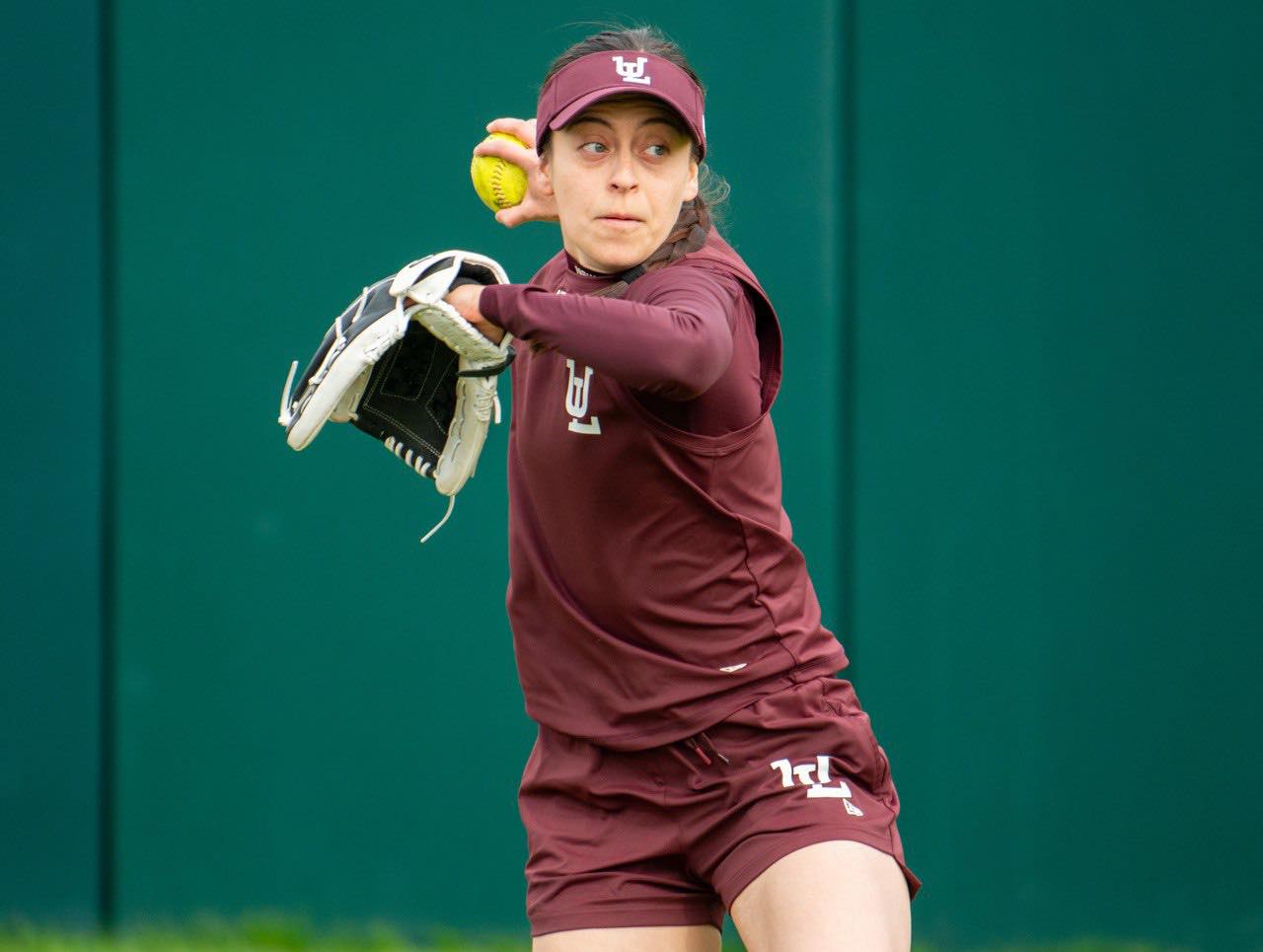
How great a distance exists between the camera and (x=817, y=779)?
2.50 metres

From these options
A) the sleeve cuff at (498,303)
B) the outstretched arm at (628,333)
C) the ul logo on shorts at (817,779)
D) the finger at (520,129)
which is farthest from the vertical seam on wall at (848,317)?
the sleeve cuff at (498,303)

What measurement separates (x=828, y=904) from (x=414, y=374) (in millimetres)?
1106

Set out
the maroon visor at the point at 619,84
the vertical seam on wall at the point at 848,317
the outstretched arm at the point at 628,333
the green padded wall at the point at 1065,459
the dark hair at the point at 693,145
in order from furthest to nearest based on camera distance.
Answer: the vertical seam on wall at the point at 848,317, the green padded wall at the point at 1065,459, the dark hair at the point at 693,145, the maroon visor at the point at 619,84, the outstretched arm at the point at 628,333

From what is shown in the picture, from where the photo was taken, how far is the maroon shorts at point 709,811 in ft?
8.12

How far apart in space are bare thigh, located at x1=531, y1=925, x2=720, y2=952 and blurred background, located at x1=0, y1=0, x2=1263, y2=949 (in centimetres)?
223

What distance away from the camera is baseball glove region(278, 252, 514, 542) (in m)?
2.46

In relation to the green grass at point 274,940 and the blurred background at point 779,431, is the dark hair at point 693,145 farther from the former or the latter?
the green grass at point 274,940

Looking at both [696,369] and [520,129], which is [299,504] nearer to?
[520,129]

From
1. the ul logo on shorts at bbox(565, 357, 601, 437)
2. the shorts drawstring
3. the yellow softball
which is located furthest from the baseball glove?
the shorts drawstring

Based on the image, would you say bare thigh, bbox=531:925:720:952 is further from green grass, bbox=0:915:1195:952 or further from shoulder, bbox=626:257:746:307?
green grass, bbox=0:915:1195:952

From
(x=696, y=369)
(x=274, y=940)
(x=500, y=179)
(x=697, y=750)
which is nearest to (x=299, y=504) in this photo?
(x=274, y=940)

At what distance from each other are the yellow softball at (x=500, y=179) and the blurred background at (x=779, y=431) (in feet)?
6.17

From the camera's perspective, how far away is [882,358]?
4754 mm

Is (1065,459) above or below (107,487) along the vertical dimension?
above
